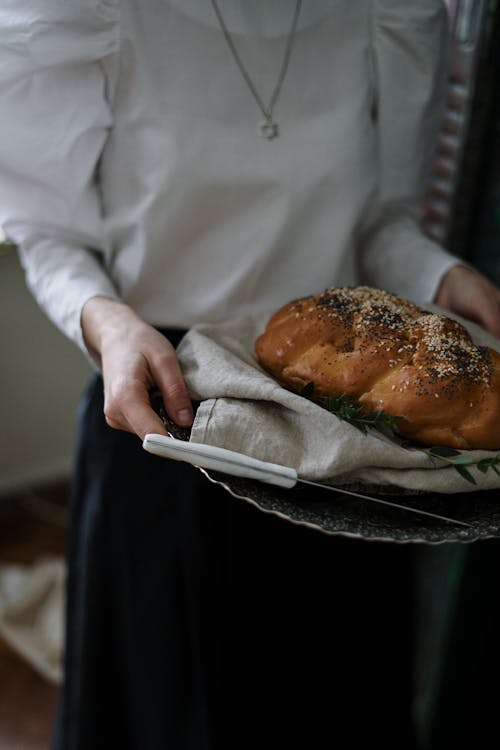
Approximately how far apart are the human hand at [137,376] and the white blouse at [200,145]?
83 mm

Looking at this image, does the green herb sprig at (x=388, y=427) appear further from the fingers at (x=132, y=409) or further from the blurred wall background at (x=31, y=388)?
the blurred wall background at (x=31, y=388)

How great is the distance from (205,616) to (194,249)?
0.46 m

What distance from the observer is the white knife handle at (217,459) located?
20.0 inches

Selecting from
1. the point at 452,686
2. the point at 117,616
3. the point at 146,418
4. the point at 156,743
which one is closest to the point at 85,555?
the point at 117,616

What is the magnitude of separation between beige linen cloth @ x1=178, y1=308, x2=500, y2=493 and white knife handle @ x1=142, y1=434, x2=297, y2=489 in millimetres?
34

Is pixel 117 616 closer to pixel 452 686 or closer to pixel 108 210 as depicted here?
pixel 108 210

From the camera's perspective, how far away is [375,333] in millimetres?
602

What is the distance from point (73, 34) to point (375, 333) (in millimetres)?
408

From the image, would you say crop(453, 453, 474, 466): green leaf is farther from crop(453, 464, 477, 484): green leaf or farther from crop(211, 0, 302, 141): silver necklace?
crop(211, 0, 302, 141): silver necklace

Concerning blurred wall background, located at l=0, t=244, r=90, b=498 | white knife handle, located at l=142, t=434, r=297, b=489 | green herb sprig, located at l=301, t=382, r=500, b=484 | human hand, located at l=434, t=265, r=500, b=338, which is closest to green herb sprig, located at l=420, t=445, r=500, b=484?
green herb sprig, located at l=301, t=382, r=500, b=484

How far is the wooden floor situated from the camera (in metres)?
1.32

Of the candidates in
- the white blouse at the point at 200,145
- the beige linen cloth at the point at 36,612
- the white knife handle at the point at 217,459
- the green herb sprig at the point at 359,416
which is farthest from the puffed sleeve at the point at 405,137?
the beige linen cloth at the point at 36,612

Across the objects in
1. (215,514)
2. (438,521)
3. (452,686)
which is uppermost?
(438,521)

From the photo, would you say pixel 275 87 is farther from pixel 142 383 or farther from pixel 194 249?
pixel 142 383
